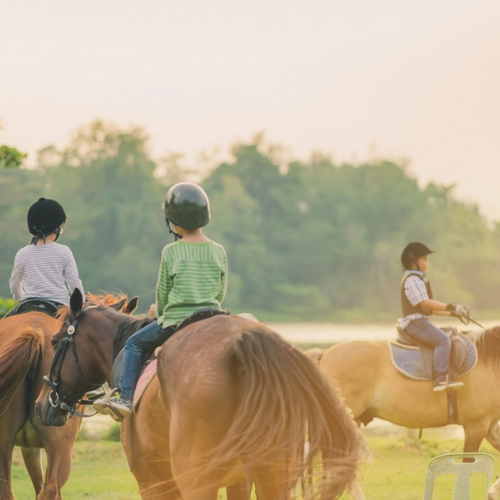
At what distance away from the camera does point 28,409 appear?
827 cm

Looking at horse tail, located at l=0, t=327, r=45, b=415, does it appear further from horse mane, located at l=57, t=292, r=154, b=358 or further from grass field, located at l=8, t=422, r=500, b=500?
grass field, located at l=8, t=422, r=500, b=500

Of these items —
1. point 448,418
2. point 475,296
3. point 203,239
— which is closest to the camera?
point 203,239

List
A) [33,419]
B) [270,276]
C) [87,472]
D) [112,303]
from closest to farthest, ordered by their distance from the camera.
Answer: [112,303] < [33,419] < [87,472] < [270,276]

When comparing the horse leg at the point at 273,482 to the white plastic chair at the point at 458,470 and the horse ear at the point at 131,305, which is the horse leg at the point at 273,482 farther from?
the horse ear at the point at 131,305

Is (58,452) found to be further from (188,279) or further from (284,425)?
(284,425)

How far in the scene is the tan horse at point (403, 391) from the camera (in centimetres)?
1131

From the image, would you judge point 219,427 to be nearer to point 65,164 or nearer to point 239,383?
point 239,383

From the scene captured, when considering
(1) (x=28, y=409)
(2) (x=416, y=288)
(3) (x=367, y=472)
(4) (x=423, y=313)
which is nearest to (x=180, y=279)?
(1) (x=28, y=409)

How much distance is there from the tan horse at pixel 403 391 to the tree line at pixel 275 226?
56.0m

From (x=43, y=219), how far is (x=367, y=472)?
5.93 metres

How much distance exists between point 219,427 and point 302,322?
227ft

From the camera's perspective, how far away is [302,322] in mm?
74500

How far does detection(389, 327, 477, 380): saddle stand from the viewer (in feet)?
37.5

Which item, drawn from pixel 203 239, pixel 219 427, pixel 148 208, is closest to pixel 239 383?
pixel 219 427
